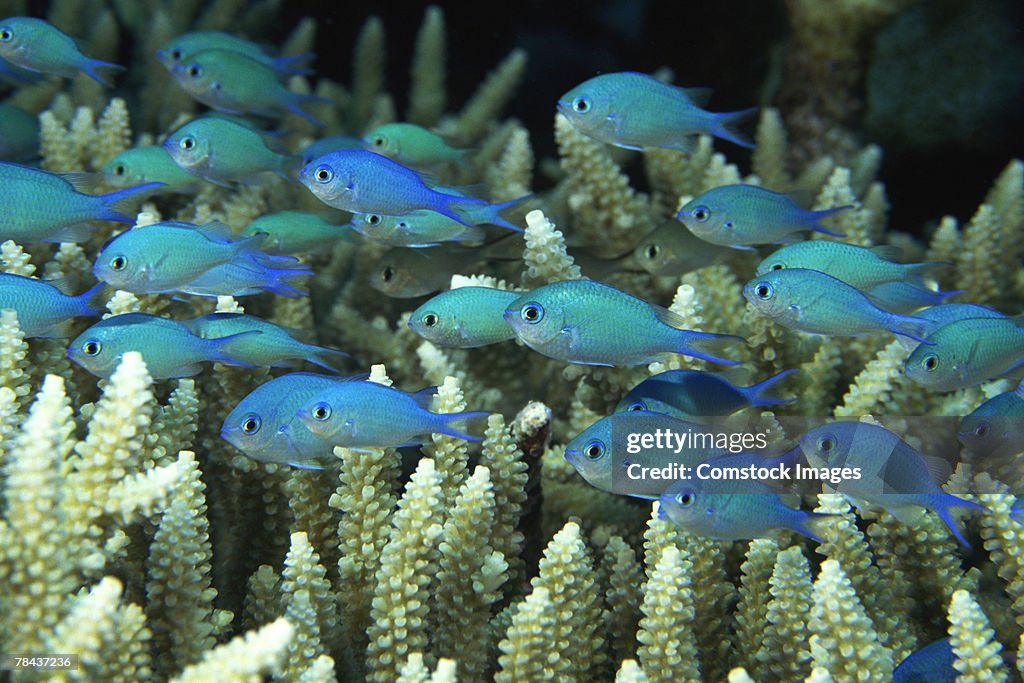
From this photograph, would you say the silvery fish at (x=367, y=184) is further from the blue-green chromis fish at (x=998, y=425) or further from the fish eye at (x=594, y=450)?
the blue-green chromis fish at (x=998, y=425)

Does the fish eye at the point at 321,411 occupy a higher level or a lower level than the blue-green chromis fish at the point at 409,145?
lower

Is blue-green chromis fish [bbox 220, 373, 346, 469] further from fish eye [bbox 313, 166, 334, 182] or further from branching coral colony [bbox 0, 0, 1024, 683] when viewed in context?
fish eye [bbox 313, 166, 334, 182]

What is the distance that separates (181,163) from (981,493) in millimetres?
3162

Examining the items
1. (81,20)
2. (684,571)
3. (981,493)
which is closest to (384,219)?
(684,571)

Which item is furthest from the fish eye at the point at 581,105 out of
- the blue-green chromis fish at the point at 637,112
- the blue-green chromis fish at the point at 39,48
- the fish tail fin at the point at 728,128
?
the blue-green chromis fish at the point at 39,48

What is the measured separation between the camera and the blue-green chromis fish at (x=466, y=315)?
2.53 metres

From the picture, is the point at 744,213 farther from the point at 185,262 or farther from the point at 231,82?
the point at 231,82

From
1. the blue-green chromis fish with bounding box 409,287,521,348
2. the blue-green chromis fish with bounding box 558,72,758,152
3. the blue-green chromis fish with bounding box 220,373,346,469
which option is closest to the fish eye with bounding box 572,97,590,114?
the blue-green chromis fish with bounding box 558,72,758,152

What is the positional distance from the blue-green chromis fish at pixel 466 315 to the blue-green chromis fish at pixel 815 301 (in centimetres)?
80

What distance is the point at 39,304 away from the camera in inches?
89.8

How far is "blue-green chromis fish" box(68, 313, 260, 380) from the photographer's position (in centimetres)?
223

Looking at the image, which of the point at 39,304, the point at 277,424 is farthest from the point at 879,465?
the point at 39,304

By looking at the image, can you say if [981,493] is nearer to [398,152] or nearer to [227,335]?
[227,335]

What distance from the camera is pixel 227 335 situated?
2.46 m
